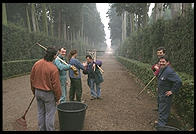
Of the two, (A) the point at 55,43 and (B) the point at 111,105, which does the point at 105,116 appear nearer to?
(B) the point at 111,105

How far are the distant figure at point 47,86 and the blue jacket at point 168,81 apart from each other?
250 cm

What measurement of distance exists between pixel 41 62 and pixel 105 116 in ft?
8.61

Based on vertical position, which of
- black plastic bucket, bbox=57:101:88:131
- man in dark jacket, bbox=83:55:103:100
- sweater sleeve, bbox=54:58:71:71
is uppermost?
sweater sleeve, bbox=54:58:71:71

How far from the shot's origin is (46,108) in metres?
4.25

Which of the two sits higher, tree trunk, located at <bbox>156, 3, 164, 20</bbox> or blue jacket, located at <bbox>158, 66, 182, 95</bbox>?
tree trunk, located at <bbox>156, 3, 164, 20</bbox>

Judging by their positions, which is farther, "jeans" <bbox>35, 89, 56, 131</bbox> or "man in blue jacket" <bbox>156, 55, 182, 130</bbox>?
"man in blue jacket" <bbox>156, 55, 182, 130</bbox>

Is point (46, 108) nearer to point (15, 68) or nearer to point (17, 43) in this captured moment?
point (15, 68)

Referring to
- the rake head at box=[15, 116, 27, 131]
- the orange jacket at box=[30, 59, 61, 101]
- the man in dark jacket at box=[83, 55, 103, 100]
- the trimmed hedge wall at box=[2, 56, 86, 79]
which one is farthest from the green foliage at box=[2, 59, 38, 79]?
the orange jacket at box=[30, 59, 61, 101]

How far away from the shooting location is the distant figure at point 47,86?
13.4 feet

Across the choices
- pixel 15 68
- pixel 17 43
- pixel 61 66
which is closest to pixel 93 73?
pixel 61 66

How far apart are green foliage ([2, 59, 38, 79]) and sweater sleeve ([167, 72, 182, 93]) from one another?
33.7 feet

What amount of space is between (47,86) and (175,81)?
2876 mm

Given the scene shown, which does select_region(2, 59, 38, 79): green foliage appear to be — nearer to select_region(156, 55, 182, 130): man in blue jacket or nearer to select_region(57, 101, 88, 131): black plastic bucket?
select_region(57, 101, 88, 131): black plastic bucket

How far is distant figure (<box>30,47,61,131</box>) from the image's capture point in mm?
4070
